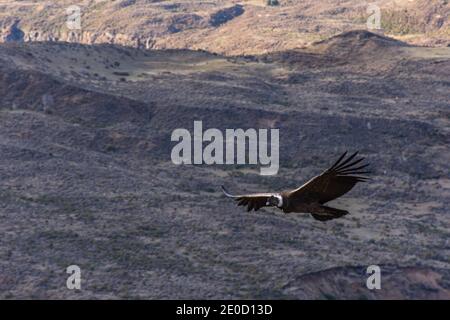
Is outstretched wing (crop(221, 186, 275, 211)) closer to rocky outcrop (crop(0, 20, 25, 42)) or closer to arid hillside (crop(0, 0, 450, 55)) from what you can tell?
arid hillside (crop(0, 0, 450, 55))

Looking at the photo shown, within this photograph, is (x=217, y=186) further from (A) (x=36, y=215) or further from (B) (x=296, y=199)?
(B) (x=296, y=199)

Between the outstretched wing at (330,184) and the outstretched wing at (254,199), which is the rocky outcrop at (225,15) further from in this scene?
the outstretched wing at (330,184)

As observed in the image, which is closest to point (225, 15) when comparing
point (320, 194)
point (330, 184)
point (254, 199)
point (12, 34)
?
point (12, 34)

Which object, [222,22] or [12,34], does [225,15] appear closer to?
[222,22]

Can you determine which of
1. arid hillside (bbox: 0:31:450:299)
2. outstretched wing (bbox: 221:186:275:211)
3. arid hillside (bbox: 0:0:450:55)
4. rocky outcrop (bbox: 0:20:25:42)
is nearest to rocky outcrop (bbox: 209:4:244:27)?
arid hillside (bbox: 0:0:450:55)

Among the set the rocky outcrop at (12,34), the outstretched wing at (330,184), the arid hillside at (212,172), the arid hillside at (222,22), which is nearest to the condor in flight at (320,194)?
the outstretched wing at (330,184)
